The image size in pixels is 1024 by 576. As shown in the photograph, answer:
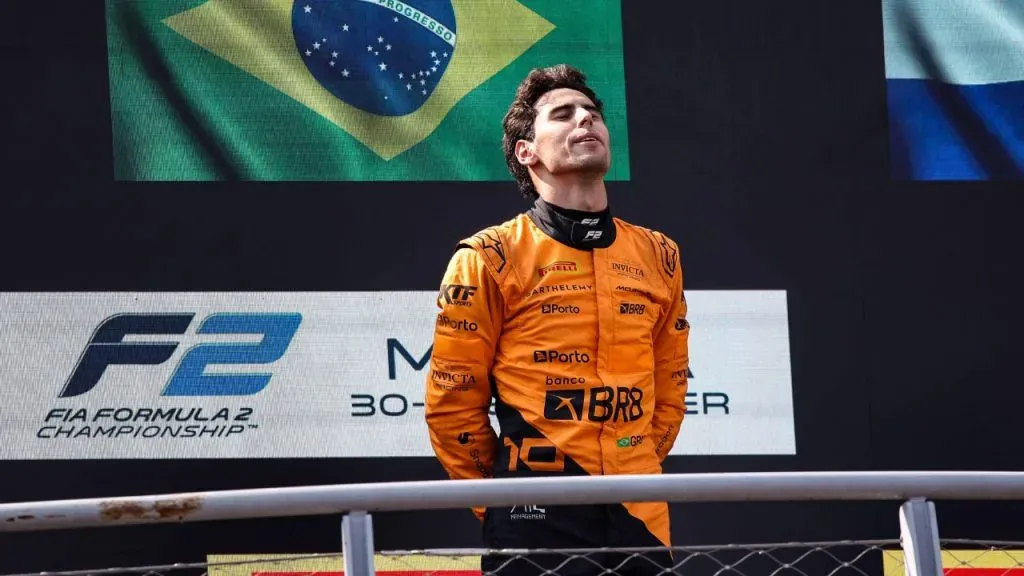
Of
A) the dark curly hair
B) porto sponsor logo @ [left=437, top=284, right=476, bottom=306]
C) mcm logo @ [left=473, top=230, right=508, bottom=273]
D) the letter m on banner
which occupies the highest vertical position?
the dark curly hair

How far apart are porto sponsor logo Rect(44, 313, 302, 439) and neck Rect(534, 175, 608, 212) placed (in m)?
1.08

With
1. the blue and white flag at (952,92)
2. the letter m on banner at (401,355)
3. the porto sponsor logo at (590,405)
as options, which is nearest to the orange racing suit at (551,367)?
the porto sponsor logo at (590,405)

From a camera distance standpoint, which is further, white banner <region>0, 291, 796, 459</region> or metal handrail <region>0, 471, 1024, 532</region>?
white banner <region>0, 291, 796, 459</region>

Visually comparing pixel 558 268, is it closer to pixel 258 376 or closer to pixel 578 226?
pixel 578 226

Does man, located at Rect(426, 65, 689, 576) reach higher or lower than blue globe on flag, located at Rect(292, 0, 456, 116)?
lower

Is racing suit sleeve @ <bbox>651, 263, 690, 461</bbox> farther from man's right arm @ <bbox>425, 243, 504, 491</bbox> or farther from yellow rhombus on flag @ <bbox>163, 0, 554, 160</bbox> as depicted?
yellow rhombus on flag @ <bbox>163, 0, 554, 160</bbox>

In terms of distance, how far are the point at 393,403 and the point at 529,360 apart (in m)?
1.06

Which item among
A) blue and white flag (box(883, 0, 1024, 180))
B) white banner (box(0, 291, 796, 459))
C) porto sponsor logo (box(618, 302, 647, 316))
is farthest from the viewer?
blue and white flag (box(883, 0, 1024, 180))

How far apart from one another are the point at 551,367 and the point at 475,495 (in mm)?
558

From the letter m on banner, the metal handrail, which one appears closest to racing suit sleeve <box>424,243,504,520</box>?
the metal handrail

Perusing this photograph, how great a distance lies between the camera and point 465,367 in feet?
7.50

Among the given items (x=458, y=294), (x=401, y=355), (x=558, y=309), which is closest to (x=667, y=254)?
(x=558, y=309)

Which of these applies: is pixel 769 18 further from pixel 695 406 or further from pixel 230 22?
pixel 230 22

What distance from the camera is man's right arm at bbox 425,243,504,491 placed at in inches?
89.9
